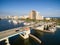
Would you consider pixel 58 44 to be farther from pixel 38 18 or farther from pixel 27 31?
pixel 38 18

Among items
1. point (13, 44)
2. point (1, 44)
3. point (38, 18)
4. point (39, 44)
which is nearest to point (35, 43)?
point (39, 44)

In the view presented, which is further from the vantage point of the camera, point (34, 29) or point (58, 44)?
point (34, 29)

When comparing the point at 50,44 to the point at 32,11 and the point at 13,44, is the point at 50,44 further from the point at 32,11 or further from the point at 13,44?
the point at 32,11

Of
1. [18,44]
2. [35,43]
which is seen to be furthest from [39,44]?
[18,44]

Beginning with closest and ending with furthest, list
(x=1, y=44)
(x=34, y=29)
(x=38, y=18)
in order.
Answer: (x=1, y=44)
(x=34, y=29)
(x=38, y=18)

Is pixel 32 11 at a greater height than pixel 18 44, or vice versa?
pixel 32 11

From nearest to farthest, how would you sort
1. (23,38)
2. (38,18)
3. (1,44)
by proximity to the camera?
(1,44) < (23,38) < (38,18)

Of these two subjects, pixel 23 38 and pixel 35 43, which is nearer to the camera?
pixel 35 43

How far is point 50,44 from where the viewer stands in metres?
28.4

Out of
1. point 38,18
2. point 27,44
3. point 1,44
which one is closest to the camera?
point 1,44

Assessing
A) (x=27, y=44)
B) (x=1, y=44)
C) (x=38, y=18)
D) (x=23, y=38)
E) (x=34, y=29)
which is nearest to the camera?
(x=1, y=44)

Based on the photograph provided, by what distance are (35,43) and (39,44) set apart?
57.4 inches

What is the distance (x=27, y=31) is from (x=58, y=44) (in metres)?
11.6

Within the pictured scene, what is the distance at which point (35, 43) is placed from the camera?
29.0 meters
